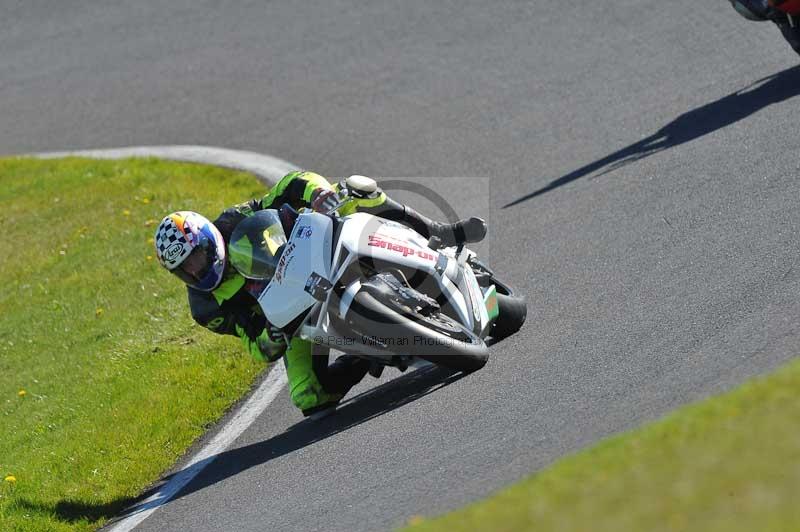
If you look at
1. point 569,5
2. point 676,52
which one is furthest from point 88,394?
point 569,5

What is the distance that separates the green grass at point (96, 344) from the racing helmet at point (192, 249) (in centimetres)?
118

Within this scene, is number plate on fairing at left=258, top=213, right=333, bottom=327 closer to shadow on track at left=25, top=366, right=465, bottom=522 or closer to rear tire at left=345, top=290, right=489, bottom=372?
rear tire at left=345, top=290, right=489, bottom=372

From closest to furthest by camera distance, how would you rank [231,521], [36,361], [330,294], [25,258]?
[231,521] < [330,294] < [36,361] < [25,258]

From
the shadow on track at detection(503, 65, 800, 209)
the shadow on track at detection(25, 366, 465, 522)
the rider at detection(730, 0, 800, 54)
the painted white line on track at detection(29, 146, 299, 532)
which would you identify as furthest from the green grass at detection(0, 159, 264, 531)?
the rider at detection(730, 0, 800, 54)

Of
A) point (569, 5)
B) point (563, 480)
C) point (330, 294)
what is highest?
point (563, 480)

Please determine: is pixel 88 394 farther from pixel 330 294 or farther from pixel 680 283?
pixel 680 283

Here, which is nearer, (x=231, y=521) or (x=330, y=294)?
(x=231, y=521)

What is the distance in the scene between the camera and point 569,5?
15.4m

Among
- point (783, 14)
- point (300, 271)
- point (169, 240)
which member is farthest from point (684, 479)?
point (783, 14)

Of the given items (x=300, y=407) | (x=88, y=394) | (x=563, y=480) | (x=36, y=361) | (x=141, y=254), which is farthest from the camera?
(x=141, y=254)

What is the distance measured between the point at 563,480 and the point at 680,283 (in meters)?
3.04

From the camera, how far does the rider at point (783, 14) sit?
11734 millimetres

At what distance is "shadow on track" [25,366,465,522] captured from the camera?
25.8 feet

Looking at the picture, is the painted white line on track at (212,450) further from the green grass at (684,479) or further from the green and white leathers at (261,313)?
the green grass at (684,479)
